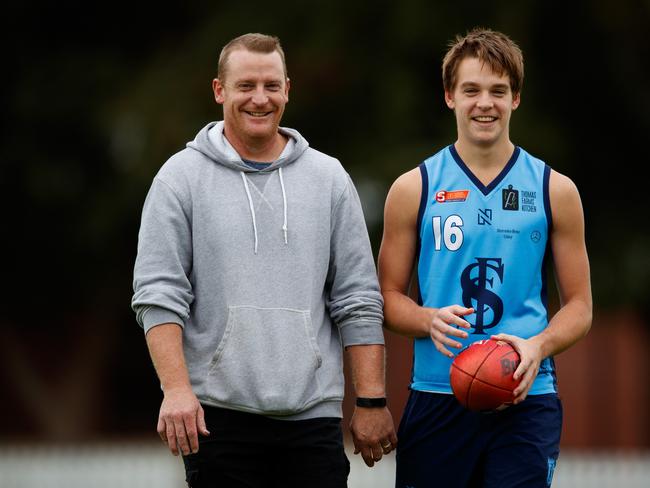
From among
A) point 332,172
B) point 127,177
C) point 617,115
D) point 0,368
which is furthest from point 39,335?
point 332,172

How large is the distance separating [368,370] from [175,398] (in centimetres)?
86

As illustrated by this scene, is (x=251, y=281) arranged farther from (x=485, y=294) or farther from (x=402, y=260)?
(x=485, y=294)

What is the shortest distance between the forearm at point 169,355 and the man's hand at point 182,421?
4 cm

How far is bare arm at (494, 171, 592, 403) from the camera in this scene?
5422mm

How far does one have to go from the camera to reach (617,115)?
17.2m

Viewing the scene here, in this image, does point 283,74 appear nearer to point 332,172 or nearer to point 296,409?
point 332,172

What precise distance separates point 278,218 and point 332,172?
0.38 meters

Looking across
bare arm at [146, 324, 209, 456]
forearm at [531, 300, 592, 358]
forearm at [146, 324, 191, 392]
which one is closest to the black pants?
bare arm at [146, 324, 209, 456]

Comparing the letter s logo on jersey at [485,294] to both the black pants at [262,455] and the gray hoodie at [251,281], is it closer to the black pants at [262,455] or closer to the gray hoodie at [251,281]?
the gray hoodie at [251,281]

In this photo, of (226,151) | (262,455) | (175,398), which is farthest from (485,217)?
(175,398)

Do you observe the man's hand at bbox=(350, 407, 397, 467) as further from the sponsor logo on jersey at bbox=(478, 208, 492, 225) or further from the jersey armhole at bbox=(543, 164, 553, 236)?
the jersey armhole at bbox=(543, 164, 553, 236)

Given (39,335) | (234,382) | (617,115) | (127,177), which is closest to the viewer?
(234,382)

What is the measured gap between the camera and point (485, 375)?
201 inches

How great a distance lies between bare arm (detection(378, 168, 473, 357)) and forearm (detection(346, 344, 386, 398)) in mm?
175
